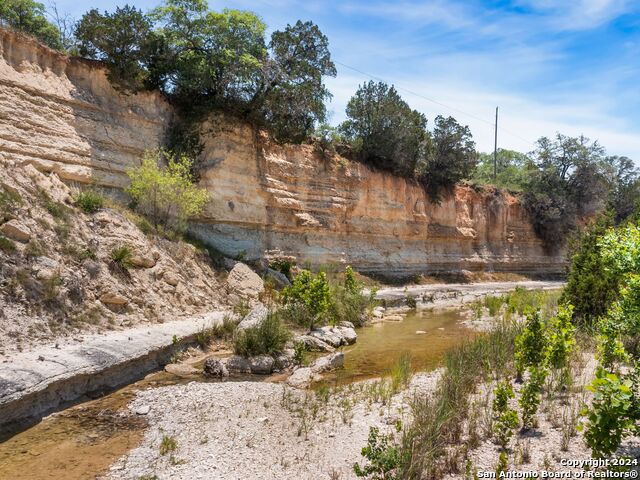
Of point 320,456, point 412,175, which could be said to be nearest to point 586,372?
point 320,456

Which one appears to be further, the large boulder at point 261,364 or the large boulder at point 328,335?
the large boulder at point 328,335

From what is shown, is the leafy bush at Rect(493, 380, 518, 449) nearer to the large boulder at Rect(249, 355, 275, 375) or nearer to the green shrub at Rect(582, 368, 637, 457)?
the green shrub at Rect(582, 368, 637, 457)

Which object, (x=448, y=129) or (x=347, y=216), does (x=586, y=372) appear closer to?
(x=347, y=216)

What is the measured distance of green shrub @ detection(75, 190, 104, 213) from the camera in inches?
591

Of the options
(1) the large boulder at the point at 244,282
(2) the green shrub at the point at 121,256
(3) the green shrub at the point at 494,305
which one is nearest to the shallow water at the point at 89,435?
(2) the green shrub at the point at 121,256

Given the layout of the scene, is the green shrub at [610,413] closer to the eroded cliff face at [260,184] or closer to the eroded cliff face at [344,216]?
the eroded cliff face at [260,184]

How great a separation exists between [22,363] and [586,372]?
33.5ft

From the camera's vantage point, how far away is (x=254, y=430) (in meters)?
7.25

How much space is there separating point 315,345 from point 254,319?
1963 mm

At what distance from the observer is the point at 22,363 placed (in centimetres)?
825

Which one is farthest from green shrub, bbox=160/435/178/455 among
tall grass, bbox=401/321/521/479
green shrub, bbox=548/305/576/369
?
green shrub, bbox=548/305/576/369

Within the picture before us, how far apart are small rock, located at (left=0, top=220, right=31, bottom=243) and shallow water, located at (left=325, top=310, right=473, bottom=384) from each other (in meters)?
8.24

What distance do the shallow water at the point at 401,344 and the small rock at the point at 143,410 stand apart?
3925 mm

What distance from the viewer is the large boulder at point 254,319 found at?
12852mm
